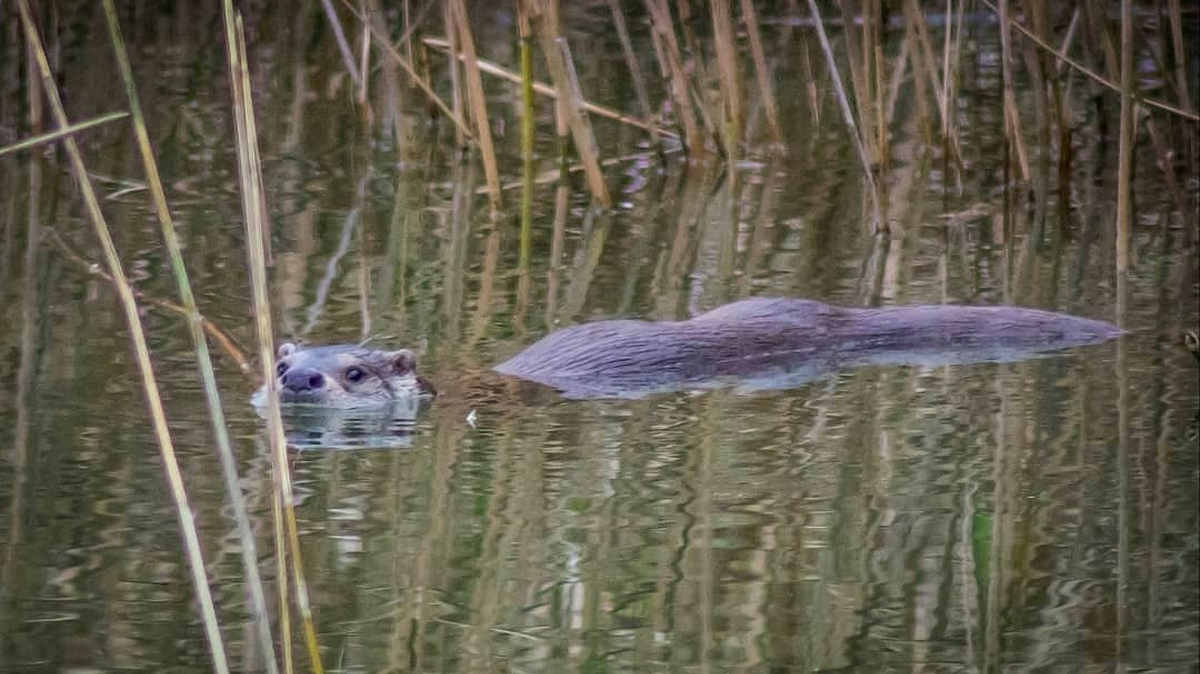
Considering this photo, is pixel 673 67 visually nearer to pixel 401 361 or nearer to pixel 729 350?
pixel 729 350

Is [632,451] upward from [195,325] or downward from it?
downward

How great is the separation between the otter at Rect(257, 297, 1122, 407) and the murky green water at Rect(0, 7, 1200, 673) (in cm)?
Answer: 12

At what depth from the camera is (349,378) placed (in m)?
4.86

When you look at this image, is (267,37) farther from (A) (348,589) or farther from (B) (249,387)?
(A) (348,589)

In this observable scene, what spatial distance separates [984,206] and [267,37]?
5.52 m

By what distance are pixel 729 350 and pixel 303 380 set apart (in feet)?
3.57

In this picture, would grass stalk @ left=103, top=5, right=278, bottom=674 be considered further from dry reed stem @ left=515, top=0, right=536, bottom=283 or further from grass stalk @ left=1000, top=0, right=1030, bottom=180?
grass stalk @ left=1000, top=0, right=1030, bottom=180

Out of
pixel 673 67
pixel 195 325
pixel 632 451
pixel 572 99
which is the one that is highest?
pixel 673 67

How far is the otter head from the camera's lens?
480cm

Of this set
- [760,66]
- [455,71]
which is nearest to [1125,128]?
[760,66]

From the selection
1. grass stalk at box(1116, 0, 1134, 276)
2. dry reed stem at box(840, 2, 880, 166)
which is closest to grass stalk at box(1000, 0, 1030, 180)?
dry reed stem at box(840, 2, 880, 166)

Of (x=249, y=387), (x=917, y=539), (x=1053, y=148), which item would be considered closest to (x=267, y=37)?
(x=1053, y=148)

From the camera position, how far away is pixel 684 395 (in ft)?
16.1

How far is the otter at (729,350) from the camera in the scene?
484 centimetres
